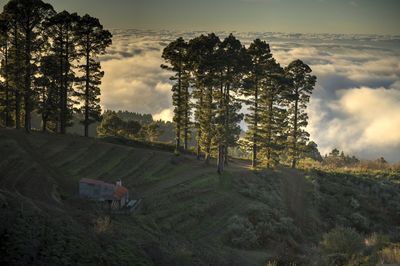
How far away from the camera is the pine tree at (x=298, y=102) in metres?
54.3

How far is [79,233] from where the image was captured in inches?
711

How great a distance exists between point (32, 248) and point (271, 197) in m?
28.9

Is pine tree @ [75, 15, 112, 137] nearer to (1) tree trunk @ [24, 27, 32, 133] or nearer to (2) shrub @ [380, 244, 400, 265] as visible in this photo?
(1) tree trunk @ [24, 27, 32, 133]

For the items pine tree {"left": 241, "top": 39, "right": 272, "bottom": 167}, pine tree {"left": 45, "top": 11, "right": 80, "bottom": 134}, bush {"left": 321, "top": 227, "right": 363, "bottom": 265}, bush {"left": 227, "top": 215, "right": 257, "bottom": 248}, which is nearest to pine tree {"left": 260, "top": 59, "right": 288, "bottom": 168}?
pine tree {"left": 241, "top": 39, "right": 272, "bottom": 167}

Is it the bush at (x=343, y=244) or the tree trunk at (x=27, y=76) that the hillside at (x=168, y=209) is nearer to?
the bush at (x=343, y=244)

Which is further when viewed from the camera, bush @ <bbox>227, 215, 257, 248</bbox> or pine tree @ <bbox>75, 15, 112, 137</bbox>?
pine tree @ <bbox>75, 15, 112, 137</bbox>

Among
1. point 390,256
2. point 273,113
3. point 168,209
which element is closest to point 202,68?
point 273,113

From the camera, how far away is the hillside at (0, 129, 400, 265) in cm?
1755

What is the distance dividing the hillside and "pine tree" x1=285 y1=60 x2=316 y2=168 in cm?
393

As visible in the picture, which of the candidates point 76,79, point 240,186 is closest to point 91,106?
point 76,79

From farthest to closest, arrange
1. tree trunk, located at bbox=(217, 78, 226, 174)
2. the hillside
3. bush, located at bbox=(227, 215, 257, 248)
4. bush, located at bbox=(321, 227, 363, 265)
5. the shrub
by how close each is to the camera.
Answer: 1. tree trunk, located at bbox=(217, 78, 226, 174)
2. bush, located at bbox=(227, 215, 257, 248)
3. bush, located at bbox=(321, 227, 363, 265)
4. the shrub
5. the hillside

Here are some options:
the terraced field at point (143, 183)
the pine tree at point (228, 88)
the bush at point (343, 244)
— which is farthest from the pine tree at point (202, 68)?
the bush at point (343, 244)

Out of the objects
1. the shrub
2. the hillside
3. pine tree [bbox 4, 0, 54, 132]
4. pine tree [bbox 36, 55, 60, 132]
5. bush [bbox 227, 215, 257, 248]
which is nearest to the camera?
the hillside

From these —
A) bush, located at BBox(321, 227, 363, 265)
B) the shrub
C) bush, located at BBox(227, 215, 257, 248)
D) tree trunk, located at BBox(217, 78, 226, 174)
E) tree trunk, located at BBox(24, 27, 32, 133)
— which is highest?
tree trunk, located at BBox(24, 27, 32, 133)
